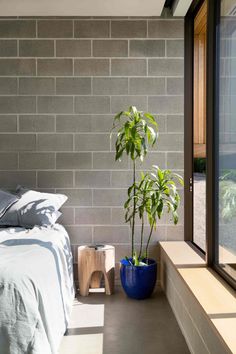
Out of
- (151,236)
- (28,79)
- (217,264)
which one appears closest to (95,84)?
(28,79)

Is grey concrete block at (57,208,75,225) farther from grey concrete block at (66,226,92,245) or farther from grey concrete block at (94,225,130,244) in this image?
grey concrete block at (94,225,130,244)

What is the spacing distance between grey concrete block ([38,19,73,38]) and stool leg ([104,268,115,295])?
2.19m

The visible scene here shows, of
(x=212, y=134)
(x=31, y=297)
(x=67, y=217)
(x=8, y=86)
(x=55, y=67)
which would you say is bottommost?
(x=31, y=297)

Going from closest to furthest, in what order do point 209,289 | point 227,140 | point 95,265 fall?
point 209,289, point 227,140, point 95,265

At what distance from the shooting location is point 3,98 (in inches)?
168

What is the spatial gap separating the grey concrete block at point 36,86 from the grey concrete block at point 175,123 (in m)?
1.12

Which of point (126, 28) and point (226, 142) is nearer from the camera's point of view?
point (226, 142)

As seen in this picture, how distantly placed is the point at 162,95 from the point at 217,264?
1.78m

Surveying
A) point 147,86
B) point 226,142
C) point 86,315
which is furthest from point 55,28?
point 86,315

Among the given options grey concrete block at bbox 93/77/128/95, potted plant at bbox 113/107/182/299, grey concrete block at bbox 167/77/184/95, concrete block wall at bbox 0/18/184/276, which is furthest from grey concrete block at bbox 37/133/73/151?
grey concrete block at bbox 167/77/184/95

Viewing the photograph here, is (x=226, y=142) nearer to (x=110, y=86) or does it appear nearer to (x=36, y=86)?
(x=110, y=86)

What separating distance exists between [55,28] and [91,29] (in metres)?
0.33

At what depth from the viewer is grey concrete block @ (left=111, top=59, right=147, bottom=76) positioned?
14.0ft

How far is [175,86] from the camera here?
4.27 metres
